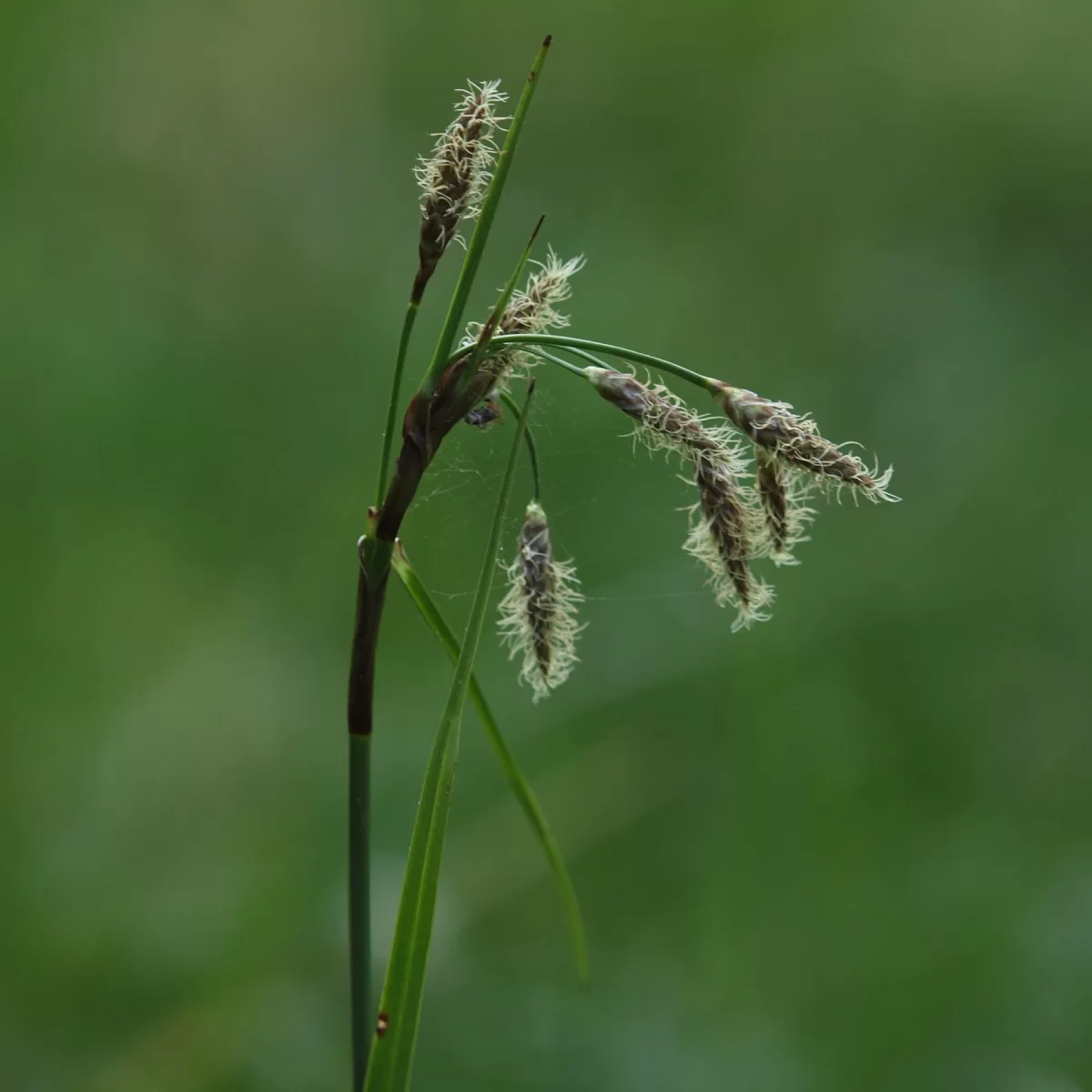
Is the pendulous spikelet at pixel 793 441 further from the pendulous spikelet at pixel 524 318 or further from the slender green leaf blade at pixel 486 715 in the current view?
the slender green leaf blade at pixel 486 715

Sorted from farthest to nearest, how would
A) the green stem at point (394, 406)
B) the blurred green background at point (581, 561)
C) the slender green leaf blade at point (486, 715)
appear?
the blurred green background at point (581, 561)
the slender green leaf blade at point (486, 715)
the green stem at point (394, 406)

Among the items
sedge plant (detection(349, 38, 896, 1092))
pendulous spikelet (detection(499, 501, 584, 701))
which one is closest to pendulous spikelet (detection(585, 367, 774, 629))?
sedge plant (detection(349, 38, 896, 1092))

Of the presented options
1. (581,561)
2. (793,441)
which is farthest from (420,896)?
(581,561)

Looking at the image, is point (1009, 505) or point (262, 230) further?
point (262, 230)

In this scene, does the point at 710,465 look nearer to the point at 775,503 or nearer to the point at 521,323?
the point at 775,503

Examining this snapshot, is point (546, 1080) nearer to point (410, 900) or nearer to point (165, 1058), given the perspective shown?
point (165, 1058)

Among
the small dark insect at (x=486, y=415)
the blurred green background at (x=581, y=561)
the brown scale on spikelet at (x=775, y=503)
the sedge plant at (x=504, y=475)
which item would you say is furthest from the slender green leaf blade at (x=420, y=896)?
the blurred green background at (x=581, y=561)

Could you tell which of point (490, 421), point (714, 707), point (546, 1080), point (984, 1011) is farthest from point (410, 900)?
point (714, 707)
